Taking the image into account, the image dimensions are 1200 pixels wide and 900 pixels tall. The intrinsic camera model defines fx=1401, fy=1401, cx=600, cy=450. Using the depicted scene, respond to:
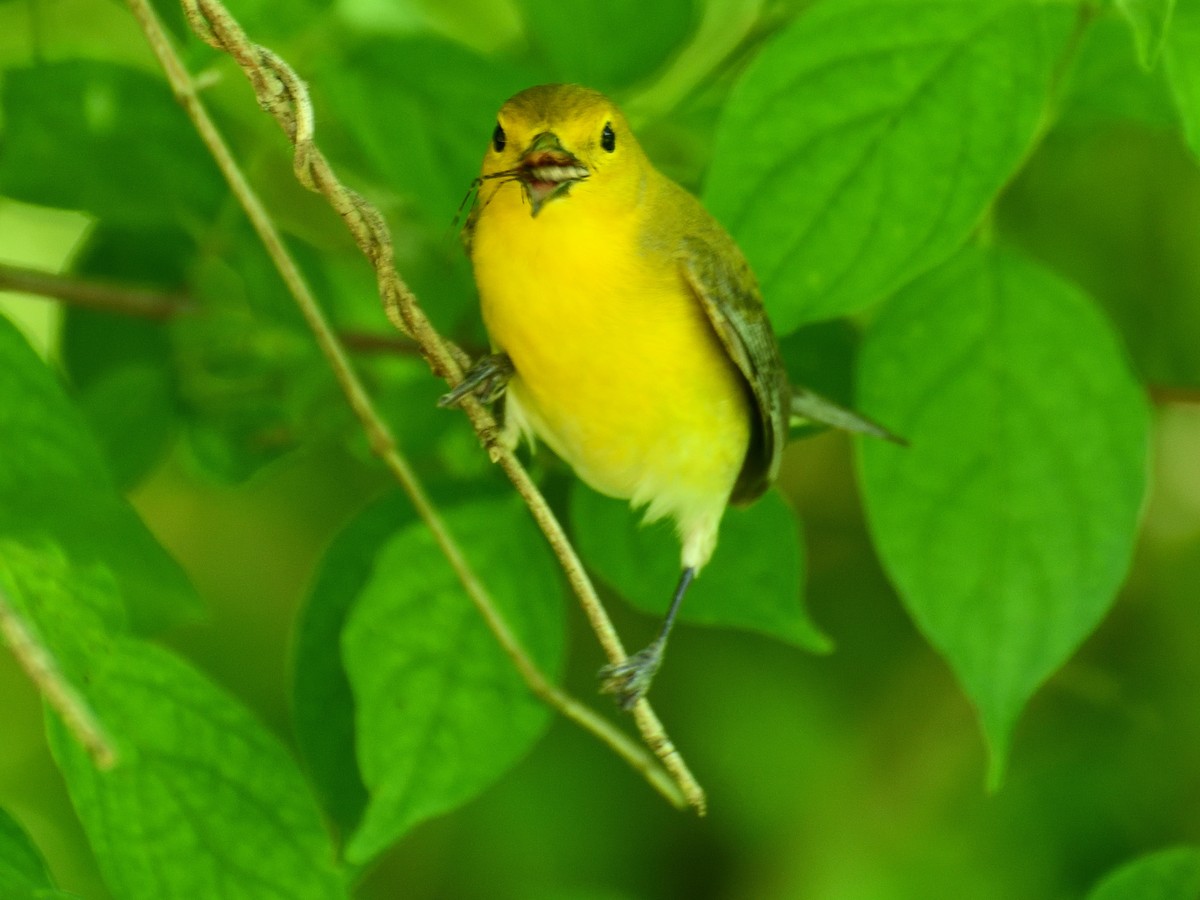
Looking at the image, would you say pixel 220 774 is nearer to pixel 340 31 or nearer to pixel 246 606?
pixel 340 31

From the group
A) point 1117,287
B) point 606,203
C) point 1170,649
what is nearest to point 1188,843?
point 1170,649

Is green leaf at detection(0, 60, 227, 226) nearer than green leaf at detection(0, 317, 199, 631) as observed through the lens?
No

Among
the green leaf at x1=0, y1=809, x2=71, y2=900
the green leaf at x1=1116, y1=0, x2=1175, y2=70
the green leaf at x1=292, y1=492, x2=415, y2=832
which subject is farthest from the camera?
the green leaf at x1=292, y1=492, x2=415, y2=832

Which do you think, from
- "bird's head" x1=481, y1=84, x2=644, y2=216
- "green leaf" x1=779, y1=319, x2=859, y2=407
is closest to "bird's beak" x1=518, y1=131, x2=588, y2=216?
"bird's head" x1=481, y1=84, x2=644, y2=216

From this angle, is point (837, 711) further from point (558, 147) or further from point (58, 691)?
point (58, 691)

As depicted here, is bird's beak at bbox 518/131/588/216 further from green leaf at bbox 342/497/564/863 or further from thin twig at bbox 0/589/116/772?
thin twig at bbox 0/589/116/772
